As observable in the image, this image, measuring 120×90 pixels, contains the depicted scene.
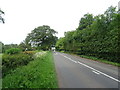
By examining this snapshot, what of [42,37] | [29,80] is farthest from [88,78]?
[42,37]

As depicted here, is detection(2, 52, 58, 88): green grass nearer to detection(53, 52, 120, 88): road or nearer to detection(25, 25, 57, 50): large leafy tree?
detection(53, 52, 120, 88): road

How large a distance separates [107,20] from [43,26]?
A: 163ft

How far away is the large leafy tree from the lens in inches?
2304

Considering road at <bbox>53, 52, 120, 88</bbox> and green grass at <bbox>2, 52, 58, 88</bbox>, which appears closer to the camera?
green grass at <bbox>2, 52, 58, 88</bbox>

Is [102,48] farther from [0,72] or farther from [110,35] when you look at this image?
[0,72]

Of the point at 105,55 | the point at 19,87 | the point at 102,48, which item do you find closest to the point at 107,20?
the point at 102,48

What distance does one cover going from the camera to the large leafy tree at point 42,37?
192 feet

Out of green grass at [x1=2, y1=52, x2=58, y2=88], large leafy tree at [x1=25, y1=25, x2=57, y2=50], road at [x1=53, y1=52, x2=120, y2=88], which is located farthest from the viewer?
large leafy tree at [x1=25, y1=25, x2=57, y2=50]

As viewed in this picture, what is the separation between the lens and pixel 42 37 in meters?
57.6

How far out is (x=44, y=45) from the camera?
59.3m

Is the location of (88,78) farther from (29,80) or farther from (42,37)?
(42,37)

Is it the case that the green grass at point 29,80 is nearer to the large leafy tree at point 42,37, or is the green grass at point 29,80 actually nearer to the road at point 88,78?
the road at point 88,78

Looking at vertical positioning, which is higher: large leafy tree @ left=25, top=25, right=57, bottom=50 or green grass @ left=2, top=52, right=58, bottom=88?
large leafy tree @ left=25, top=25, right=57, bottom=50

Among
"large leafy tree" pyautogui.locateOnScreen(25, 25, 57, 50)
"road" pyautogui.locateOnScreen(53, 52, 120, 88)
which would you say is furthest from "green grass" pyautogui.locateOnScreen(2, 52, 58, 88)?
Result: "large leafy tree" pyautogui.locateOnScreen(25, 25, 57, 50)
